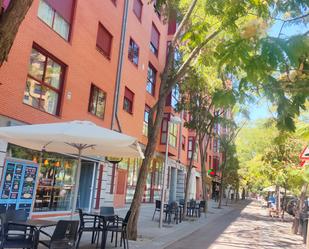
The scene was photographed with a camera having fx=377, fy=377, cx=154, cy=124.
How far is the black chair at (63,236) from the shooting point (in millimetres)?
6957

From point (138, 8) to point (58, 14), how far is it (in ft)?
33.4

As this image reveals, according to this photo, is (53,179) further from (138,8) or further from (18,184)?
(138,8)

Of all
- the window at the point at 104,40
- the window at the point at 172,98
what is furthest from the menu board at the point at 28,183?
the window at the point at 172,98

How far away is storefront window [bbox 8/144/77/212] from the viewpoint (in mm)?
14443

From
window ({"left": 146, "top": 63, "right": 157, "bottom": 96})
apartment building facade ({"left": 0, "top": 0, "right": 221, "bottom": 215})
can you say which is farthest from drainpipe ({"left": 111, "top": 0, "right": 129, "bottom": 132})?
window ({"left": 146, "top": 63, "right": 157, "bottom": 96})

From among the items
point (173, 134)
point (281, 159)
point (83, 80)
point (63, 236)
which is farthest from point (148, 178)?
point (63, 236)

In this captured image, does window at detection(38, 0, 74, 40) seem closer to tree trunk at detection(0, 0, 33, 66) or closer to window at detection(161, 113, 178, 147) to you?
tree trunk at detection(0, 0, 33, 66)

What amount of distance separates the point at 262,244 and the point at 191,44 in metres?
7.68

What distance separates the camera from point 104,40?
1975 cm

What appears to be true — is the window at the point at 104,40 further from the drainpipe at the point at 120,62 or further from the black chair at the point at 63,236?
the black chair at the point at 63,236

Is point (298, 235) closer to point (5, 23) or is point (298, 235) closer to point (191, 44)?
point (191, 44)

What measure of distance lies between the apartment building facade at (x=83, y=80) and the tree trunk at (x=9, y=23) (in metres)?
7.98

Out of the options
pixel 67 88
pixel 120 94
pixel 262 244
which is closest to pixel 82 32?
pixel 67 88

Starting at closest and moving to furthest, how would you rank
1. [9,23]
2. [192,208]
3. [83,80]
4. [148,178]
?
[9,23] → [83,80] → [192,208] → [148,178]
